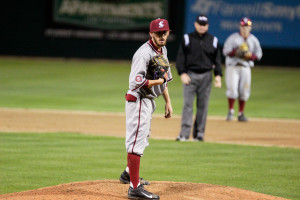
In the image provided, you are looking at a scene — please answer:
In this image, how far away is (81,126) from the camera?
12938 mm

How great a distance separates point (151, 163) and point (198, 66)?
243 centimetres

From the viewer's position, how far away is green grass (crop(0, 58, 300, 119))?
1614cm

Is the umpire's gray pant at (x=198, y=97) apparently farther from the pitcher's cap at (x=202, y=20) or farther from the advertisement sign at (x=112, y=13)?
the advertisement sign at (x=112, y=13)

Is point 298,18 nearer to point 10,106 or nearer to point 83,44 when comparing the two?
point 83,44

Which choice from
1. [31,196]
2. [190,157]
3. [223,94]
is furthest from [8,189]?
[223,94]

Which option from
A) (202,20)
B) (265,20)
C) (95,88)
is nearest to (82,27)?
(95,88)

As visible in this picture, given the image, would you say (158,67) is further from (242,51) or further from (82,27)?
(82,27)

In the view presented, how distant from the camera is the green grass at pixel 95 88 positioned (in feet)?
53.0

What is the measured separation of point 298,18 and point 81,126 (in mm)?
13390

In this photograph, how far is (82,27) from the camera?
26.0 m

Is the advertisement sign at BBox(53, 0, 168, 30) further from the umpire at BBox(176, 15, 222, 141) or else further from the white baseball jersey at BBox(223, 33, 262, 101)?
the umpire at BBox(176, 15, 222, 141)

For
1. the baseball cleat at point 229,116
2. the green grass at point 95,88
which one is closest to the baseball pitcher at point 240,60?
the baseball cleat at point 229,116

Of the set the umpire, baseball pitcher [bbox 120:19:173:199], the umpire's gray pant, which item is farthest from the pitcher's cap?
baseball pitcher [bbox 120:19:173:199]

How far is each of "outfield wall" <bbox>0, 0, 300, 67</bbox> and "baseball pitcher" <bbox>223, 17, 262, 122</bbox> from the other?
440 inches
